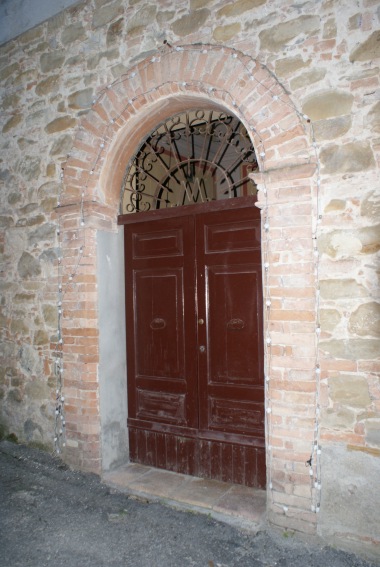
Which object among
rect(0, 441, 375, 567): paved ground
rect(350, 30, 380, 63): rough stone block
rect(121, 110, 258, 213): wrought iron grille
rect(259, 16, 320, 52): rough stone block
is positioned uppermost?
rect(259, 16, 320, 52): rough stone block

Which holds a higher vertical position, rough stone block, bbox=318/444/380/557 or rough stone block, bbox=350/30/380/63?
rough stone block, bbox=350/30/380/63

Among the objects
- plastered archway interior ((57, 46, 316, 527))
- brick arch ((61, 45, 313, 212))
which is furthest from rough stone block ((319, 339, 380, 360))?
brick arch ((61, 45, 313, 212))

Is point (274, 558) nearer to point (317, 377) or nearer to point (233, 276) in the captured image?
point (317, 377)

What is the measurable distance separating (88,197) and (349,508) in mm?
3313

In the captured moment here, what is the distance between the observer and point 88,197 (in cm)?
383

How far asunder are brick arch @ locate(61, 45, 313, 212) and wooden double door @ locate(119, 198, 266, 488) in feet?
1.64

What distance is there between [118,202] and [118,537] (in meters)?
2.90

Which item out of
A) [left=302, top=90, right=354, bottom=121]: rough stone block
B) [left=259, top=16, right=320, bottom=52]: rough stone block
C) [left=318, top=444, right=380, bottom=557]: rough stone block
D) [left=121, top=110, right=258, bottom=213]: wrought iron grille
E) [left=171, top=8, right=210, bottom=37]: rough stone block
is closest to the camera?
[left=318, top=444, right=380, bottom=557]: rough stone block

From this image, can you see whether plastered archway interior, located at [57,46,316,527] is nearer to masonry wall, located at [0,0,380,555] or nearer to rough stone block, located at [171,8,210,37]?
masonry wall, located at [0,0,380,555]

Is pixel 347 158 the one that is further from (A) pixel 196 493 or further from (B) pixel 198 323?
(A) pixel 196 493

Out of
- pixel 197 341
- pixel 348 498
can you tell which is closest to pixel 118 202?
pixel 197 341

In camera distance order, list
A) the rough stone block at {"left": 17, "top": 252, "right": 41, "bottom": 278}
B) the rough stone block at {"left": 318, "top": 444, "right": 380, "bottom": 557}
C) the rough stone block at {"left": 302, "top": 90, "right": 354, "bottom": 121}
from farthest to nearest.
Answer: the rough stone block at {"left": 17, "top": 252, "right": 41, "bottom": 278} → the rough stone block at {"left": 302, "top": 90, "right": 354, "bottom": 121} → the rough stone block at {"left": 318, "top": 444, "right": 380, "bottom": 557}

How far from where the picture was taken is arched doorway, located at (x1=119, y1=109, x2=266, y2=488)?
341 centimetres

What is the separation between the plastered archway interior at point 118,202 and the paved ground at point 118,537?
0.92 feet
